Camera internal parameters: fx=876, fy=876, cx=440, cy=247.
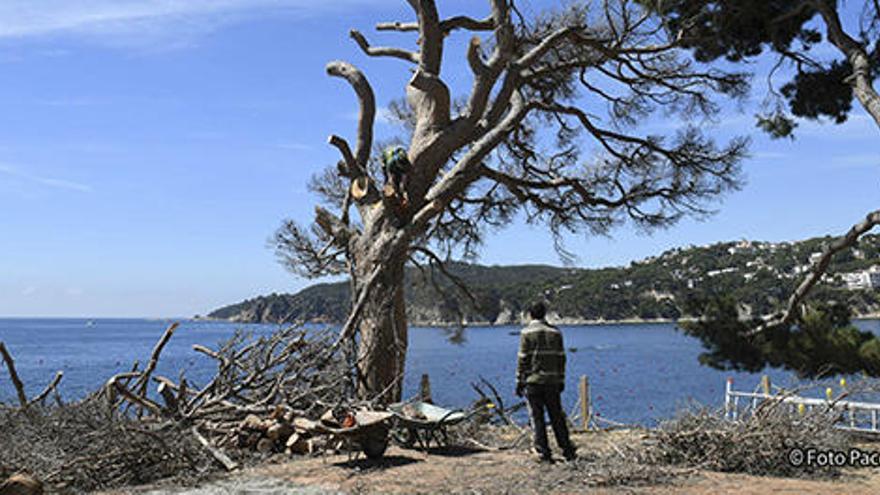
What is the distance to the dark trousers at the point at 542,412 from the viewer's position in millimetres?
9383

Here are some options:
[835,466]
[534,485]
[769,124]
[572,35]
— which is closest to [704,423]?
[835,466]

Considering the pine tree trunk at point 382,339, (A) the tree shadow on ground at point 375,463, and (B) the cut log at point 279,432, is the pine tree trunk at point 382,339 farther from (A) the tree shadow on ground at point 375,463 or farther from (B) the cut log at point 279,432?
(A) the tree shadow on ground at point 375,463

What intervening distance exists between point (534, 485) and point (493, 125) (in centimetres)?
730

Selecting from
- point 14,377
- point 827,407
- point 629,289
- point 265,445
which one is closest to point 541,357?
point 827,407

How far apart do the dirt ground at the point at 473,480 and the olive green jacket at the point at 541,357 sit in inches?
36.1

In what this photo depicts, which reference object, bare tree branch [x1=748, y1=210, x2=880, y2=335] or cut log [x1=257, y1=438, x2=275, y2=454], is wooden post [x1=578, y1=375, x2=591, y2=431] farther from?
cut log [x1=257, y1=438, x2=275, y2=454]

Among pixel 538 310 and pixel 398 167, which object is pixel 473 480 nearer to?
pixel 538 310

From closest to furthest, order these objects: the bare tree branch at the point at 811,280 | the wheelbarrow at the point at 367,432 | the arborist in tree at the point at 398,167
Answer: the wheelbarrow at the point at 367,432 → the bare tree branch at the point at 811,280 → the arborist in tree at the point at 398,167

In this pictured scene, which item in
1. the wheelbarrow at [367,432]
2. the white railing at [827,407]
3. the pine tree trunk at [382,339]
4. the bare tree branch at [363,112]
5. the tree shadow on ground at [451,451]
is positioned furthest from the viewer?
the bare tree branch at [363,112]

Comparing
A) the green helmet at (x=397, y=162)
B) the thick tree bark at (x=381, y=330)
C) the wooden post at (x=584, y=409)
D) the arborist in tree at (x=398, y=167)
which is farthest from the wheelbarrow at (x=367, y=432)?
the wooden post at (x=584, y=409)

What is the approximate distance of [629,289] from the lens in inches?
3883

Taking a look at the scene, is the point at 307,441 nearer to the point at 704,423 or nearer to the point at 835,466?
the point at 704,423

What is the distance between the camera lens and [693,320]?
1223 centimetres

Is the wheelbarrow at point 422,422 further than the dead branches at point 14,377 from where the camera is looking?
No
